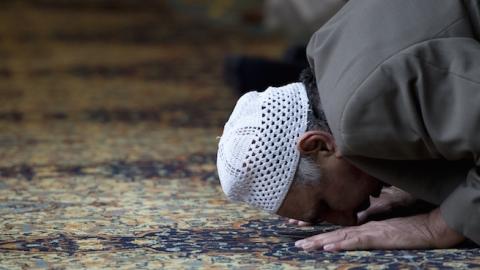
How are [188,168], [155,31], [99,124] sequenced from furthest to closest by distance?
1. [155,31]
2. [99,124]
3. [188,168]

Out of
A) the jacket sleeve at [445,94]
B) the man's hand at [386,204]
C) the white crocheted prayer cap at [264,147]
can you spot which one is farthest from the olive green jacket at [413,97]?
the man's hand at [386,204]

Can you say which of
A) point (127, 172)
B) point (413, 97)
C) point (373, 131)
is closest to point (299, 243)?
point (373, 131)

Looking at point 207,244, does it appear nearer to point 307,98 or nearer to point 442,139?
point 307,98

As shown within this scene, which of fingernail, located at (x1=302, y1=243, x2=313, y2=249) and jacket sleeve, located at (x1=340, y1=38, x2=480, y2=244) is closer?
jacket sleeve, located at (x1=340, y1=38, x2=480, y2=244)

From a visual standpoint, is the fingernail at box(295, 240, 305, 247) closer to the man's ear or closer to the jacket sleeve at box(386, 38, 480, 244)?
the man's ear

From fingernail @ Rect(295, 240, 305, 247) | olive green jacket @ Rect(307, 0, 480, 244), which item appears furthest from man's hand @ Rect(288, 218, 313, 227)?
olive green jacket @ Rect(307, 0, 480, 244)

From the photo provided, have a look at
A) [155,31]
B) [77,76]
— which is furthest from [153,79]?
[155,31]

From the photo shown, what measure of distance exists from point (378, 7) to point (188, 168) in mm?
1567

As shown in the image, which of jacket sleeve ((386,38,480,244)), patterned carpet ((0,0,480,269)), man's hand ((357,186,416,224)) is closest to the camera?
jacket sleeve ((386,38,480,244))

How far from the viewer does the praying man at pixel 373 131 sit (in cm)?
233

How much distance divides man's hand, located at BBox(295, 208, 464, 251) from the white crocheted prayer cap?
18 cm

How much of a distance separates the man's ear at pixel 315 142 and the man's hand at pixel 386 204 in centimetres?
37

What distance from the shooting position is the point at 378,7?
2.52 meters

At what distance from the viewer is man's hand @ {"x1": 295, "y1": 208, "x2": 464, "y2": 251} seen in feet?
8.27
